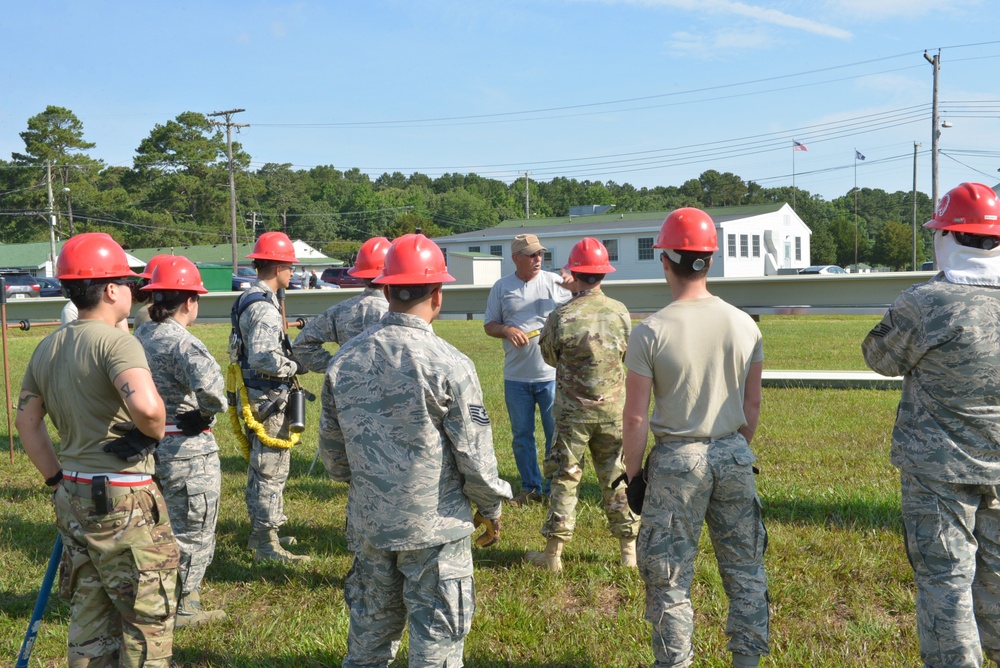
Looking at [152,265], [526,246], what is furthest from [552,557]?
[152,265]

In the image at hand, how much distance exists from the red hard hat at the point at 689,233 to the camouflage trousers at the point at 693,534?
2.82 ft

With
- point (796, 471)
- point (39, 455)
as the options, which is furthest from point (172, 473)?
point (796, 471)

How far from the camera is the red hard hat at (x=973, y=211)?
11.8ft

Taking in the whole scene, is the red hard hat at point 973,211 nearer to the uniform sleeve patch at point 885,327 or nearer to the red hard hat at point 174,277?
the uniform sleeve patch at point 885,327

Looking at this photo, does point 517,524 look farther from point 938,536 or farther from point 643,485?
point 938,536

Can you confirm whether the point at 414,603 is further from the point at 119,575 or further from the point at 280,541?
the point at 280,541

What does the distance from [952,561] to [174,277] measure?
4.29 m

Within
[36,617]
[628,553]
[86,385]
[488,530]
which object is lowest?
[628,553]

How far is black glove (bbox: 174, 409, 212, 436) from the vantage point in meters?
4.82

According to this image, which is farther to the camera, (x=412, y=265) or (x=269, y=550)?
(x=269, y=550)

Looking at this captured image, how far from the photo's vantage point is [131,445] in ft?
11.7

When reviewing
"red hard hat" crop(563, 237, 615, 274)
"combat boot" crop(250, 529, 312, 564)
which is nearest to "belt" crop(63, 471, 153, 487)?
"combat boot" crop(250, 529, 312, 564)

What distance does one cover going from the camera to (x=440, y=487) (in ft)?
11.1

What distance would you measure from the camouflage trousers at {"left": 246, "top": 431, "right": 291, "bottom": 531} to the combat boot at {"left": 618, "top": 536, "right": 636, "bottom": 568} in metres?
2.43
